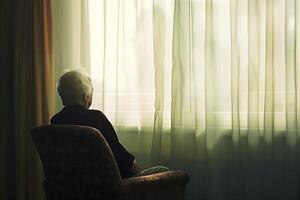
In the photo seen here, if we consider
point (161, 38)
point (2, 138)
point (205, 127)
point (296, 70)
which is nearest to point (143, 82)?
point (161, 38)

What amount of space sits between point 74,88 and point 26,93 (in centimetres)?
111

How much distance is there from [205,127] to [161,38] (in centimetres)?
66

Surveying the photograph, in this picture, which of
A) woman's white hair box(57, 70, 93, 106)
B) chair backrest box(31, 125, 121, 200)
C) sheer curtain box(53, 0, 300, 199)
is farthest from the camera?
sheer curtain box(53, 0, 300, 199)

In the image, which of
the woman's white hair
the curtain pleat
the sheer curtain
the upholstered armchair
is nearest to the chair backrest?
the upholstered armchair

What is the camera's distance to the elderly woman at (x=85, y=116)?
254 centimetres

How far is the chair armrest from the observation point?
2.33 meters

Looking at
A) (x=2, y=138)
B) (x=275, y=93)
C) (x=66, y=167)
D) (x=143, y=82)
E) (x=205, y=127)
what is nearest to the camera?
(x=66, y=167)

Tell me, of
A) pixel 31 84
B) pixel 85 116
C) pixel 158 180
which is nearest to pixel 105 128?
pixel 85 116

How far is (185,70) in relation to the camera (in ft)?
10.1

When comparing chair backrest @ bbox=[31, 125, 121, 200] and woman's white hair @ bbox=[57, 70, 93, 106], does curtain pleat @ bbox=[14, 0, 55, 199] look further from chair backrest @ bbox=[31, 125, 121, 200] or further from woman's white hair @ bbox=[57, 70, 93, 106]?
chair backrest @ bbox=[31, 125, 121, 200]

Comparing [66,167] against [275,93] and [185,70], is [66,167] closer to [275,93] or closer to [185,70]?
[185,70]

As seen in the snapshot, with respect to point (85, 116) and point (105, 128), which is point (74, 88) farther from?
point (105, 128)

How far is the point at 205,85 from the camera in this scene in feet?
9.92

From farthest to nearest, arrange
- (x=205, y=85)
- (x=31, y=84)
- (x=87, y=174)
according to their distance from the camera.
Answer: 1. (x=31, y=84)
2. (x=205, y=85)
3. (x=87, y=174)
